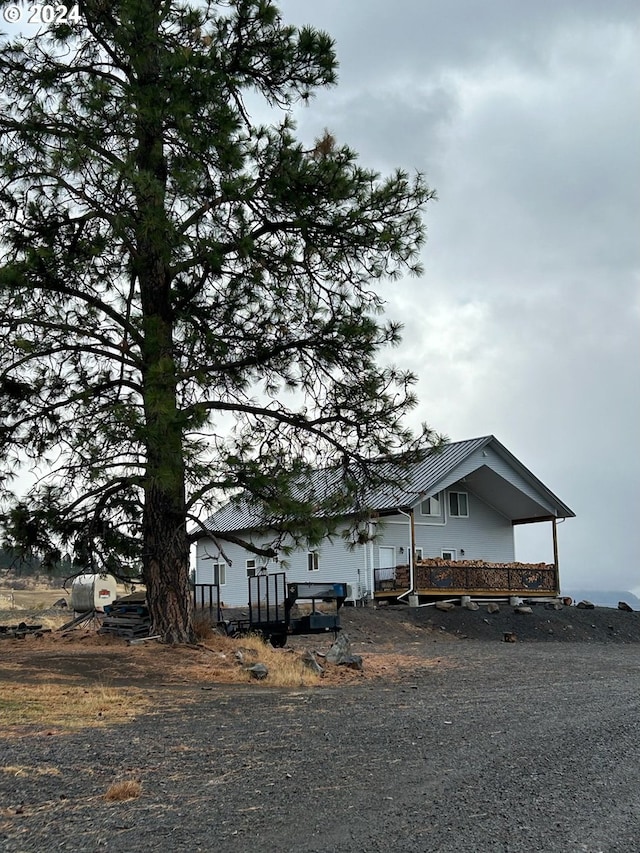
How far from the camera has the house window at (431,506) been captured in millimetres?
36688

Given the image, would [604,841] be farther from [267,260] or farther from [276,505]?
[267,260]

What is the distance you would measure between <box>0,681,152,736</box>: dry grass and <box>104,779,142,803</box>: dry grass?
2.73 metres

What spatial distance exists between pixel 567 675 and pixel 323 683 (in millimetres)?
4514

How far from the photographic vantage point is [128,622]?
1698cm

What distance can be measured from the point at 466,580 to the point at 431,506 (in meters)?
4.45

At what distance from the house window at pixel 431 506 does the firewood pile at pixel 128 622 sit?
20.1 m

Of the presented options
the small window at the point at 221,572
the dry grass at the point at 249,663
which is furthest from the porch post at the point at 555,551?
the dry grass at the point at 249,663

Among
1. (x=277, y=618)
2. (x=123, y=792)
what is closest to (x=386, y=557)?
(x=277, y=618)

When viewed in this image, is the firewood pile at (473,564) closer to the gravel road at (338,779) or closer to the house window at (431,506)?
the house window at (431,506)

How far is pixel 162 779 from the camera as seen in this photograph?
662 cm

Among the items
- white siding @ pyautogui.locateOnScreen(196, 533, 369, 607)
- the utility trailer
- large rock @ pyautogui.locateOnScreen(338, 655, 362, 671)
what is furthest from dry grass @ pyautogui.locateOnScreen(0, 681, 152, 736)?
white siding @ pyautogui.locateOnScreen(196, 533, 369, 607)

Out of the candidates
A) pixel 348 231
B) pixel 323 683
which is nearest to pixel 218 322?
pixel 348 231

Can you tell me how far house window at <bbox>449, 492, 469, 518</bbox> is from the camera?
124 feet

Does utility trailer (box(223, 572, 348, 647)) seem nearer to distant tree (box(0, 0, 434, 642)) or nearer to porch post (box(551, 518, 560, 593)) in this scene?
distant tree (box(0, 0, 434, 642))
